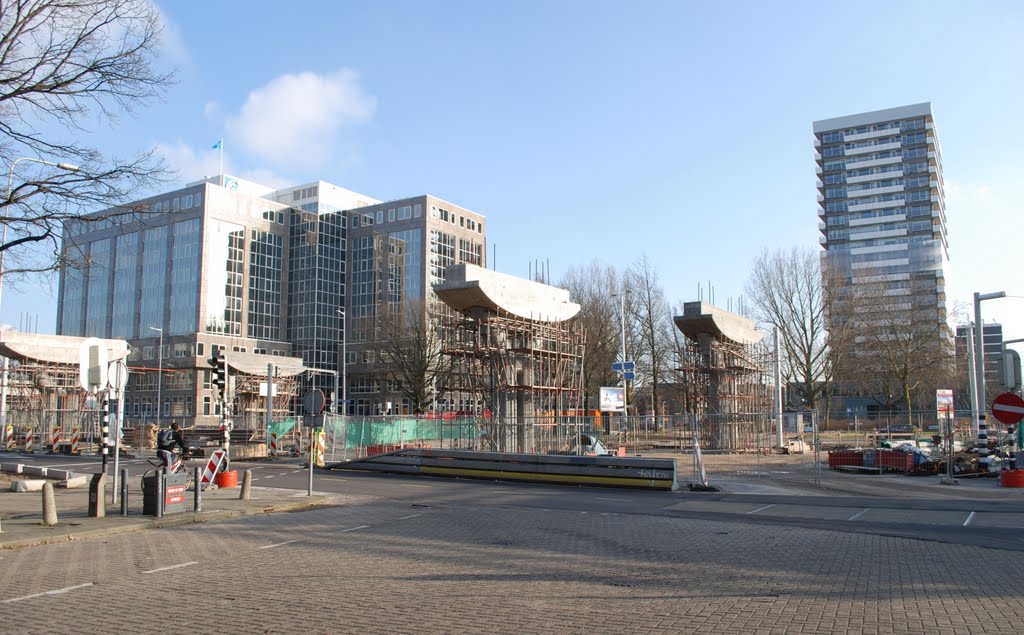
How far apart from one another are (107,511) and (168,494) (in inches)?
60.9

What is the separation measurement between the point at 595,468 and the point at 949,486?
10239 millimetres

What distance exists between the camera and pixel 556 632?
22.5 ft

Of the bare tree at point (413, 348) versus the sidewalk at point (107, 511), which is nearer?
the sidewalk at point (107, 511)

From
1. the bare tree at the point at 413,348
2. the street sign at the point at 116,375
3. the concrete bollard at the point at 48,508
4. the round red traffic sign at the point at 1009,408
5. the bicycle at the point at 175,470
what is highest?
the bare tree at the point at 413,348

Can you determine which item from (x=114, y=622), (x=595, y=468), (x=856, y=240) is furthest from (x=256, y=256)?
(x=856, y=240)

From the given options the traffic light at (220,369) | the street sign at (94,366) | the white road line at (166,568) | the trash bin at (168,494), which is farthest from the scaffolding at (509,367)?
the white road line at (166,568)

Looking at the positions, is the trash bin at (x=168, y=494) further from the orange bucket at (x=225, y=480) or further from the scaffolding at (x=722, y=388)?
the scaffolding at (x=722, y=388)

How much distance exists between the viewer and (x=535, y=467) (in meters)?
24.2

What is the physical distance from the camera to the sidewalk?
1297 centimetres

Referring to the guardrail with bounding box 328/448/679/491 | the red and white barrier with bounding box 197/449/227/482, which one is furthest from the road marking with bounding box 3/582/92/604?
the guardrail with bounding box 328/448/679/491

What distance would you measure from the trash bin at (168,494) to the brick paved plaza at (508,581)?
1.51 m

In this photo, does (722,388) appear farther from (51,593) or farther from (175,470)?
(51,593)

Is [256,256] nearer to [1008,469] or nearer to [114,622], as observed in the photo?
[1008,469]

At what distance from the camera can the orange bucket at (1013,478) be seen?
2194 cm
